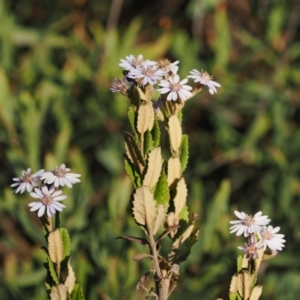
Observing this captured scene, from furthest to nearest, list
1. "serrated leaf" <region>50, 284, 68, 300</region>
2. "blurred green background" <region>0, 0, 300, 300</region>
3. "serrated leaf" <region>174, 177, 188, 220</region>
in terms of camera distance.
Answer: "blurred green background" <region>0, 0, 300, 300</region>, "serrated leaf" <region>174, 177, 188, 220</region>, "serrated leaf" <region>50, 284, 68, 300</region>

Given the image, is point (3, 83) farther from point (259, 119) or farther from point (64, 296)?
point (64, 296)

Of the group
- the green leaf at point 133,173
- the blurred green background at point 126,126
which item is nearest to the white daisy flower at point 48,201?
the green leaf at point 133,173

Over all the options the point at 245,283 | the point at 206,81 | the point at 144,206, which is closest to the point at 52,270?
the point at 144,206

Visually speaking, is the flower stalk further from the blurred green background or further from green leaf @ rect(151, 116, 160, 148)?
the blurred green background

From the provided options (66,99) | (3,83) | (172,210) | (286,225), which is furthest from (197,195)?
(172,210)

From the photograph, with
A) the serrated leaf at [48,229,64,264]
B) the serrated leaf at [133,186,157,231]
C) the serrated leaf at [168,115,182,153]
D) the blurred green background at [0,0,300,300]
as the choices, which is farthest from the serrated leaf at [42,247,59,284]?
the blurred green background at [0,0,300,300]
